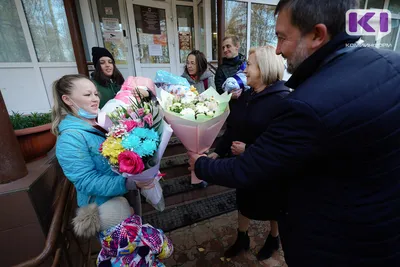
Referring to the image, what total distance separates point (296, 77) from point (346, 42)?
22 centimetres

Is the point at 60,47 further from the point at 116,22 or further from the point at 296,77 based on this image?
the point at 296,77

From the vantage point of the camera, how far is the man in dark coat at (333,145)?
704mm

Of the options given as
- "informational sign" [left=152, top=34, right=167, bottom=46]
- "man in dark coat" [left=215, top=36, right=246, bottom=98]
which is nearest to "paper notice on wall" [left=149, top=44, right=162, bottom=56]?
"informational sign" [left=152, top=34, right=167, bottom=46]

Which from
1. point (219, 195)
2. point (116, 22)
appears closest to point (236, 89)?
point (219, 195)

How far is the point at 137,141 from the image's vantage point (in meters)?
0.94

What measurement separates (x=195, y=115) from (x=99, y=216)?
894 millimetres

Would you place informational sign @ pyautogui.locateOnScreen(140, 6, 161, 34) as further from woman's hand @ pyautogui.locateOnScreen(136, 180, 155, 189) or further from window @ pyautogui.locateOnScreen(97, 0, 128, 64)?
woman's hand @ pyautogui.locateOnScreen(136, 180, 155, 189)

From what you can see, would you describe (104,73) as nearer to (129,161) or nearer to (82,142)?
(82,142)

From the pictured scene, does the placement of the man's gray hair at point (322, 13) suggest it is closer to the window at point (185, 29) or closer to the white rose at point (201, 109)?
the white rose at point (201, 109)

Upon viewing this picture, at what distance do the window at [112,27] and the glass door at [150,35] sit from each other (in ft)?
0.95

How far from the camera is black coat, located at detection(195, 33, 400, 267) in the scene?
70cm

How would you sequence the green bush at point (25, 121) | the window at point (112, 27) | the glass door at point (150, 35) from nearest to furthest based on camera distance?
the green bush at point (25, 121), the window at point (112, 27), the glass door at point (150, 35)

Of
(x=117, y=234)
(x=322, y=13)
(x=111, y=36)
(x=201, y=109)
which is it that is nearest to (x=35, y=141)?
(x=117, y=234)

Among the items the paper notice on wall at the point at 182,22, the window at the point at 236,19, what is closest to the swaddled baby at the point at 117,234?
the paper notice on wall at the point at 182,22
